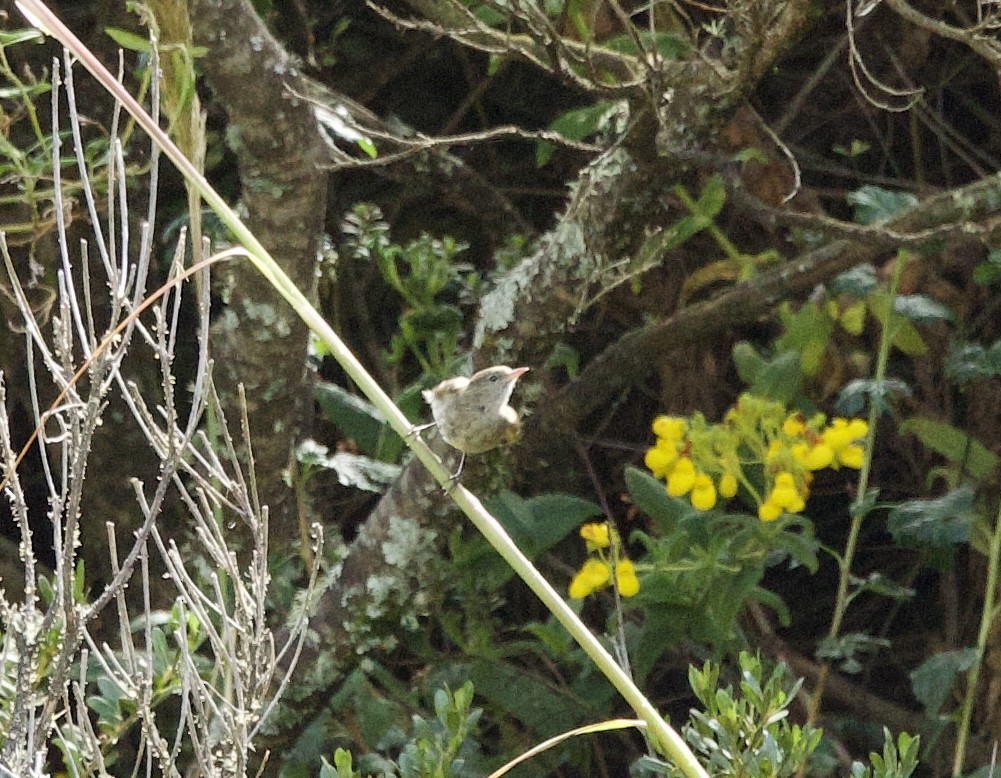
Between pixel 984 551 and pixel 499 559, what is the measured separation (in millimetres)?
747

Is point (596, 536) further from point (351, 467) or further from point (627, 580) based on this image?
point (351, 467)

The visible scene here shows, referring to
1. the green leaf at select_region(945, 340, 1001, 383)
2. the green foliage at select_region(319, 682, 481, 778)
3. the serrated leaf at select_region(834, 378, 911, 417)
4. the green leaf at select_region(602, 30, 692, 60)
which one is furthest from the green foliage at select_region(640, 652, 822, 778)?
the green leaf at select_region(602, 30, 692, 60)

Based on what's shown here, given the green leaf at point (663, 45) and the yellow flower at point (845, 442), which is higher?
the green leaf at point (663, 45)

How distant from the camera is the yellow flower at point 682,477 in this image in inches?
82.0

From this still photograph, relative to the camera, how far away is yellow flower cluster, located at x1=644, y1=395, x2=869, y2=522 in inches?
80.2

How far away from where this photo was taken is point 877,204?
7.20 ft

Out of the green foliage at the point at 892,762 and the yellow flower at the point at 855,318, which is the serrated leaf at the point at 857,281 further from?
→ the green foliage at the point at 892,762

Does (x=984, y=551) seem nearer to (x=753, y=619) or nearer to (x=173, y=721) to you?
(x=753, y=619)

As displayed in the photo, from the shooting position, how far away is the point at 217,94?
194cm

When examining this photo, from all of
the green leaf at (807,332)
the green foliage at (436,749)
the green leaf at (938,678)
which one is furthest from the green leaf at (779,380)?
the green foliage at (436,749)

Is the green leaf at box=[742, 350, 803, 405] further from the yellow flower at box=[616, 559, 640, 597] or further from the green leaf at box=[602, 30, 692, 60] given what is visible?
the green leaf at box=[602, 30, 692, 60]

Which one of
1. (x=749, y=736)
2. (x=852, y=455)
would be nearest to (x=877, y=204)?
(x=852, y=455)

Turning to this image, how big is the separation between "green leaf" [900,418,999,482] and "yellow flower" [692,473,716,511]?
18.6 inches

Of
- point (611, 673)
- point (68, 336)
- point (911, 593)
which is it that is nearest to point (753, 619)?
point (911, 593)
